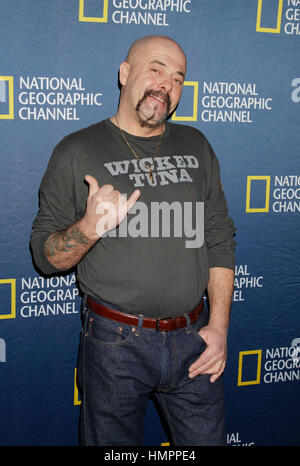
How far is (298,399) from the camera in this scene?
8.18 feet

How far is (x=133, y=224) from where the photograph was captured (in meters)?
1.63

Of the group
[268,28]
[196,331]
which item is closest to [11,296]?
[196,331]

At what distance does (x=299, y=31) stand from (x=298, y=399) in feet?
5.93

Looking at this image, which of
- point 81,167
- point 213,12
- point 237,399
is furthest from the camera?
point 237,399

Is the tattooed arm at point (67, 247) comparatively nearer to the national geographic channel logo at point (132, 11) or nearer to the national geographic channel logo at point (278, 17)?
the national geographic channel logo at point (132, 11)

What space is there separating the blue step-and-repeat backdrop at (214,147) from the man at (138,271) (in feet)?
0.94

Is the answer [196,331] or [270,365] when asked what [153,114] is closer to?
[196,331]

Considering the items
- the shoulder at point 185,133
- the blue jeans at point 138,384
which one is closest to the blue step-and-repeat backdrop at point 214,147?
the shoulder at point 185,133

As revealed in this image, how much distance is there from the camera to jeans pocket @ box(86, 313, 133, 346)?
62.4 inches

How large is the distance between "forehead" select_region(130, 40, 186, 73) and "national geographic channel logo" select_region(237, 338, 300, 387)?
1394 mm

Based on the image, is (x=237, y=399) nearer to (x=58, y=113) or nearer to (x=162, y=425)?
(x=162, y=425)

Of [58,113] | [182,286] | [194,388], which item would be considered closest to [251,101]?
[58,113]

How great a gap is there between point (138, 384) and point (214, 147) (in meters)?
1.09

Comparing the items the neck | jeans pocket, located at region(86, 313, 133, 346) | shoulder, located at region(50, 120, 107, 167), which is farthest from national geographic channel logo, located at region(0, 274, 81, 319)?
the neck
